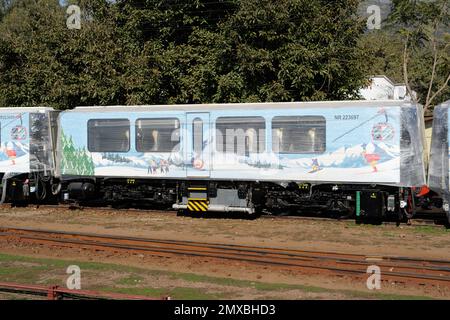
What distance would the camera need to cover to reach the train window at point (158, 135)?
18297 millimetres

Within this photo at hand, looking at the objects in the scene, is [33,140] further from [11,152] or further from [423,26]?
[423,26]

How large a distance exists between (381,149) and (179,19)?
Answer: 1159 cm

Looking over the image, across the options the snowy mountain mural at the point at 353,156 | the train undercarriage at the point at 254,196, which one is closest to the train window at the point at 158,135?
the train undercarriage at the point at 254,196

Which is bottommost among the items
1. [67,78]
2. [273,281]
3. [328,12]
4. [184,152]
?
[273,281]

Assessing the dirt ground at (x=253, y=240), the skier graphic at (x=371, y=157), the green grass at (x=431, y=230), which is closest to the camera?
the dirt ground at (x=253, y=240)

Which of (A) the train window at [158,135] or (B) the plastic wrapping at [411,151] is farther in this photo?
(A) the train window at [158,135]

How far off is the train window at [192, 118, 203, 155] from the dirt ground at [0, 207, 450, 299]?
2278 mm

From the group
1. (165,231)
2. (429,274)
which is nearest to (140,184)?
(165,231)

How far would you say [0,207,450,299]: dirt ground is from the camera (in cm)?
993

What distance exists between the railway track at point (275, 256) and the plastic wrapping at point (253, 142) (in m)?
4.87

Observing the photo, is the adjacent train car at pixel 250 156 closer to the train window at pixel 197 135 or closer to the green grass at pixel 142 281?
the train window at pixel 197 135

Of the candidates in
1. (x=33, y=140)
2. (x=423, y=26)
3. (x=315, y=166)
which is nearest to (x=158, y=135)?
(x=33, y=140)

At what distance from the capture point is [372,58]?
75.3ft
